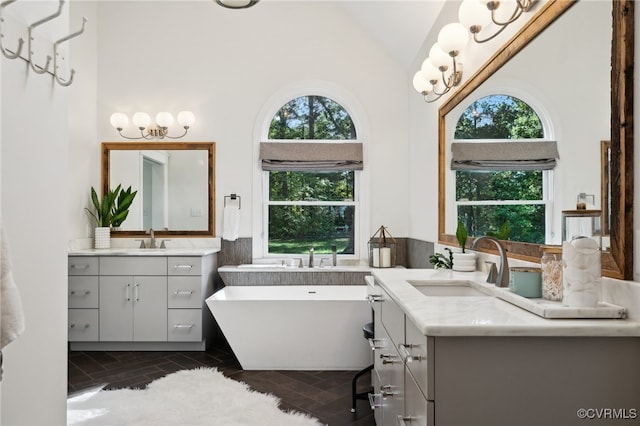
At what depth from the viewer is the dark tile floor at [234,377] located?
2.78m

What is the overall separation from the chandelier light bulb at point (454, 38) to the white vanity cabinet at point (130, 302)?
9.07ft

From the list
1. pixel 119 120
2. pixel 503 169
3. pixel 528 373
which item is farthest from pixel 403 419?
pixel 119 120

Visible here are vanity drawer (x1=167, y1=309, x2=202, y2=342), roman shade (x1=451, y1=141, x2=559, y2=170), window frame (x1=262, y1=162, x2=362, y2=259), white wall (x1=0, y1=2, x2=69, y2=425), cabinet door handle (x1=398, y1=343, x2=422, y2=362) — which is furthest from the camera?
window frame (x1=262, y1=162, x2=362, y2=259)

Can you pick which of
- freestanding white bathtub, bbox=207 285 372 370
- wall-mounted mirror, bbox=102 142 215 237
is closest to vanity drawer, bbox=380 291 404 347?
freestanding white bathtub, bbox=207 285 372 370

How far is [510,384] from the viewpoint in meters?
1.22

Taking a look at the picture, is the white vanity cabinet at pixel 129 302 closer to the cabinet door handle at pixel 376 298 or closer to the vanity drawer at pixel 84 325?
the vanity drawer at pixel 84 325

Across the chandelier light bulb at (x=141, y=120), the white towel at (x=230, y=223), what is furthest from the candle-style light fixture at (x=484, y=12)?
the chandelier light bulb at (x=141, y=120)

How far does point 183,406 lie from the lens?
278 cm

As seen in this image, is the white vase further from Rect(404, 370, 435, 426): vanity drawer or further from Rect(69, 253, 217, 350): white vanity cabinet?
Rect(404, 370, 435, 426): vanity drawer

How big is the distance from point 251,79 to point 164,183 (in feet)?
4.56

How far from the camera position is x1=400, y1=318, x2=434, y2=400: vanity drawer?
123 cm

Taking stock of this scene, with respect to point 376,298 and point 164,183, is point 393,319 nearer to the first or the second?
point 376,298

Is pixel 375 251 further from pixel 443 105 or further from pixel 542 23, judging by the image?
pixel 542 23

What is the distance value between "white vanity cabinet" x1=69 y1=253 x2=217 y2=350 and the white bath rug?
77 cm
